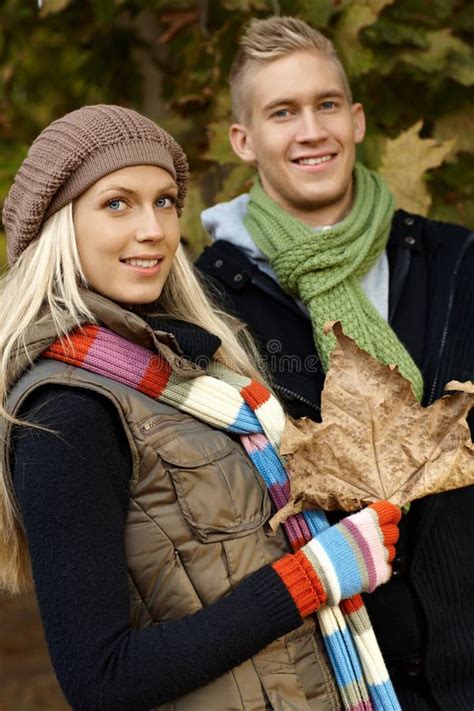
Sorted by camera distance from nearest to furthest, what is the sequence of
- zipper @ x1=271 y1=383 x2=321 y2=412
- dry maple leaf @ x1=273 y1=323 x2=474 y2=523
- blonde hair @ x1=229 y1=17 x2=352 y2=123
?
dry maple leaf @ x1=273 y1=323 x2=474 y2=523 < zipper @ x1=271 y1=383 x2=321 y2=412 < blonde hair @ x1=229 y1=17 x2=352 y2=123

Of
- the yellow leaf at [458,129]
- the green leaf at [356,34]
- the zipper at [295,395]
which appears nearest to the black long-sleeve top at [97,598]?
the zipper at [295,395]

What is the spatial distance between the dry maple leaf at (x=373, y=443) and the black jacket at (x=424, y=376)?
0.39 metres

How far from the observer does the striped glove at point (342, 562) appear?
1.84m

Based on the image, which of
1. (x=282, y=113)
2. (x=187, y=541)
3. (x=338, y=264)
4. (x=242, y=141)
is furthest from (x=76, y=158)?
(x=242, y=141)

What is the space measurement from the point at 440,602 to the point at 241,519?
2.20ft

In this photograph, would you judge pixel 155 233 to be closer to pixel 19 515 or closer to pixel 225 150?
pixel 19 515

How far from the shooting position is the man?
2.32 metres

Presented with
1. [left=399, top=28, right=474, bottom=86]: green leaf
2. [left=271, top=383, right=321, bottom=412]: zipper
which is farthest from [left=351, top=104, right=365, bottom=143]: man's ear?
[left=271, top=383, right=321, bottom=412]: zipper

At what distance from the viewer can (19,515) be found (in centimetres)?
191

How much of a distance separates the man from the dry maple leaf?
0.40 meters

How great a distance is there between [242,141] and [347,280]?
0.65 meters

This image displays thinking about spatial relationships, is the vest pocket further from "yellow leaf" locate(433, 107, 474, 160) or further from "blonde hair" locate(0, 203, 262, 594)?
"yellow leaf" locate(433, 107, 474, 160)

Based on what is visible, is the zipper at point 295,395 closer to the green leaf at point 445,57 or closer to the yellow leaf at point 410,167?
the yellow leaf at point 410,167

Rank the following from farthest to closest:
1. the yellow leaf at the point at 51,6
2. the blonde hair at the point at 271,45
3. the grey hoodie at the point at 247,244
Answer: the yellow leaf at the point at 51,6 < the blonde hair at the point at 271,45 < the grey hoodie at the point at 247,244
